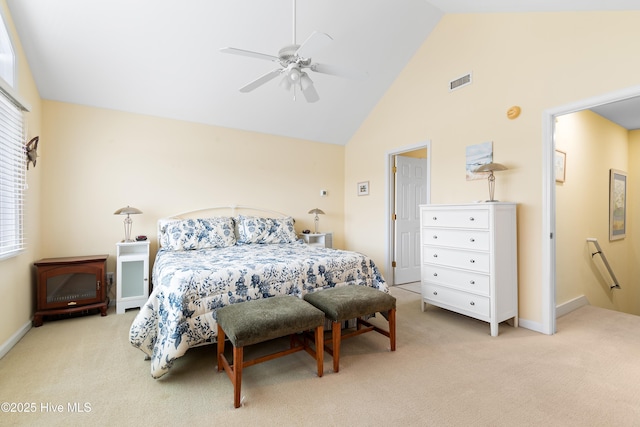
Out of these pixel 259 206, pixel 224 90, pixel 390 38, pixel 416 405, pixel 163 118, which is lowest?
pixel 416 405

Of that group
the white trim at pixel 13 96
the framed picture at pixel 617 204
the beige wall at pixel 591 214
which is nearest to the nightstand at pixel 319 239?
the beige wall at pixel 591 214

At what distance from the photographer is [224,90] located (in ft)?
12.5

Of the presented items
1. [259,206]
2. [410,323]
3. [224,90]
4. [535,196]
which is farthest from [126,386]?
[535,196]

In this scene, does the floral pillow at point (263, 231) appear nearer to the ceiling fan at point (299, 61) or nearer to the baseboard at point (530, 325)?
the ceiling fan at point (299, 61)

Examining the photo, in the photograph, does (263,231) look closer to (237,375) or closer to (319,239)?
(319,239)

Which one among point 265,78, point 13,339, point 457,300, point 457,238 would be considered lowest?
point 13,339

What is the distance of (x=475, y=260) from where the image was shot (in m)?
2.86

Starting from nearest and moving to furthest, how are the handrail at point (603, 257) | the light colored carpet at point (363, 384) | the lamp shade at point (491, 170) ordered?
the light colored carpet at point (363, 384) < the lamp shade at point (491, 170) < the handrail at point (603, 257)

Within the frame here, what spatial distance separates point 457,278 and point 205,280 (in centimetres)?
247

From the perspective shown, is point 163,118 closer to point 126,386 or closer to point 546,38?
point 126,386

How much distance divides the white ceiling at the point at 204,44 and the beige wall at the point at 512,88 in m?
0.16

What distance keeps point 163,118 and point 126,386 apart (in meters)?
3.31

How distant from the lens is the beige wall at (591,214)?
3.38m

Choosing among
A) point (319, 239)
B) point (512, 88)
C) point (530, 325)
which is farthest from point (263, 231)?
A: point (512, 88)
